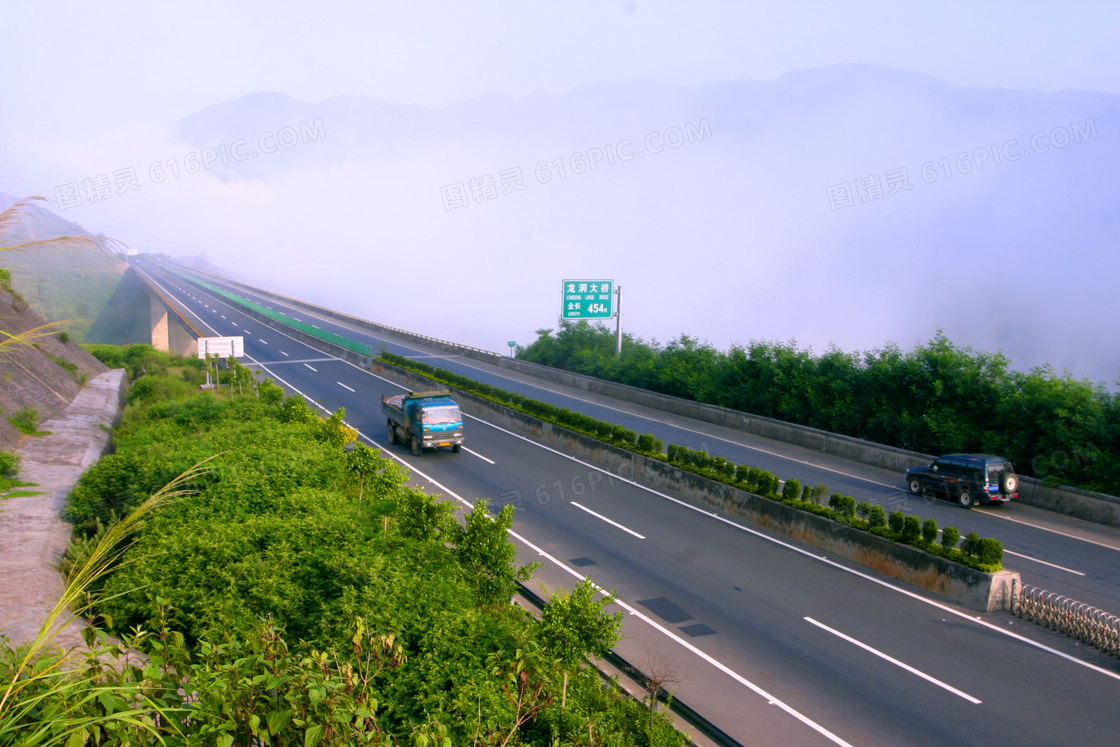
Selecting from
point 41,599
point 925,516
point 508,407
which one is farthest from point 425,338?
point 41,599

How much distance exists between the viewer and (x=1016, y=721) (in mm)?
8992

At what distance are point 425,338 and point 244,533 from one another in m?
49.2

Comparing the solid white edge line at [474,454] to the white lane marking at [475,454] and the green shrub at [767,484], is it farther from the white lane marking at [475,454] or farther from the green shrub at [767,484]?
the green shrub at [767,484]

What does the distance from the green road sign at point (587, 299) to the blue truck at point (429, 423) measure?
15.6 metres

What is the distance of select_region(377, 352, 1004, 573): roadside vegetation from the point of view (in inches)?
511

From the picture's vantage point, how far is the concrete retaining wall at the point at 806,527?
41.2ft

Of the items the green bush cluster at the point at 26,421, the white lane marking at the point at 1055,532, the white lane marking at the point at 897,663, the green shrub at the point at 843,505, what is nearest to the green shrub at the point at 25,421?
the green bush cluster at the point at 26,421

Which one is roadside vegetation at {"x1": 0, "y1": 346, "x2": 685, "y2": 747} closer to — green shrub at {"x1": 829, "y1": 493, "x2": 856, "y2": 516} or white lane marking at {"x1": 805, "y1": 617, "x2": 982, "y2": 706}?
white lane marking at {"x1": 805, "y1": 617, "x2": 982, "y2": 706}

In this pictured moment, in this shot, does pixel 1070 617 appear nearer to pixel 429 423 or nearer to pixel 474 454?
pixel 474 454

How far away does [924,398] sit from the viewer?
2541 cm

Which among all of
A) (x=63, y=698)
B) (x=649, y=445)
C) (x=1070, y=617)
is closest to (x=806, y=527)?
(x=1070, y=617)

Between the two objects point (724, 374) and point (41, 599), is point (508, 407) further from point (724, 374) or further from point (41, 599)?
point (41, 599)

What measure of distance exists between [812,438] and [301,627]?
23.1 m

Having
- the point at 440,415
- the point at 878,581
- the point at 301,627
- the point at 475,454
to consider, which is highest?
the point at 440,415
